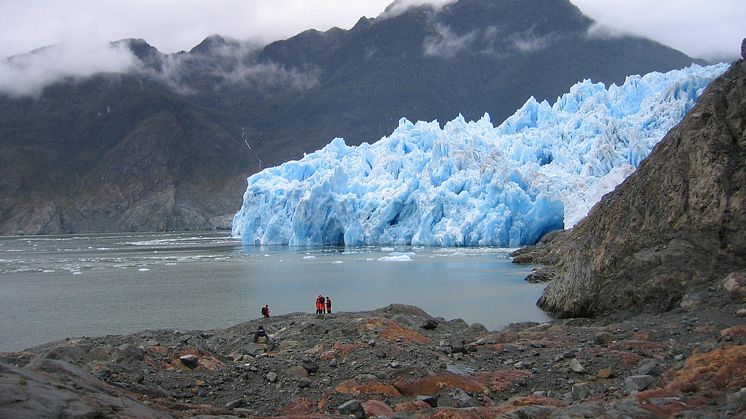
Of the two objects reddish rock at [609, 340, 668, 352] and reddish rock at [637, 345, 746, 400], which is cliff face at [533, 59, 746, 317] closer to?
reddish rock at [609, 340, 668, 352]

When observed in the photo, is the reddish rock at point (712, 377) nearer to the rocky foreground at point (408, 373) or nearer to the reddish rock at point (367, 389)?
the rocky foreground at point (408, 373)

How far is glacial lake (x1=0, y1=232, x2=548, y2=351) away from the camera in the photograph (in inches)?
873

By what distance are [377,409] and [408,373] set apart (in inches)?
63.2

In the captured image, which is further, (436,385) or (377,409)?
(436,385)

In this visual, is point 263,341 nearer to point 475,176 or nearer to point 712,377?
point 712,377

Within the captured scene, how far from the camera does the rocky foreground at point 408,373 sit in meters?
6.31

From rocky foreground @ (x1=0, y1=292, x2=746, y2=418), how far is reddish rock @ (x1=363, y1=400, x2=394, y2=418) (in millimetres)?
24

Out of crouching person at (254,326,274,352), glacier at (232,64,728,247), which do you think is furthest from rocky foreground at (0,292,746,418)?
glacier at (232,64,728,247)

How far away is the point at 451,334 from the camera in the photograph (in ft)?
46.0

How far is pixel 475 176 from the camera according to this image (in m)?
50.4

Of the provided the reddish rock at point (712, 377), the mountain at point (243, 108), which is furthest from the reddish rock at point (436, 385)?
the mountain at point (243, 108)

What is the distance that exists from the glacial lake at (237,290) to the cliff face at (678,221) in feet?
13.5

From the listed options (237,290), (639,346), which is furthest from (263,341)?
(237,290)

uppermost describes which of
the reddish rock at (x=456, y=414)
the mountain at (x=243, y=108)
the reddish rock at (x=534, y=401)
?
the mountain at (x=243, y=108)
